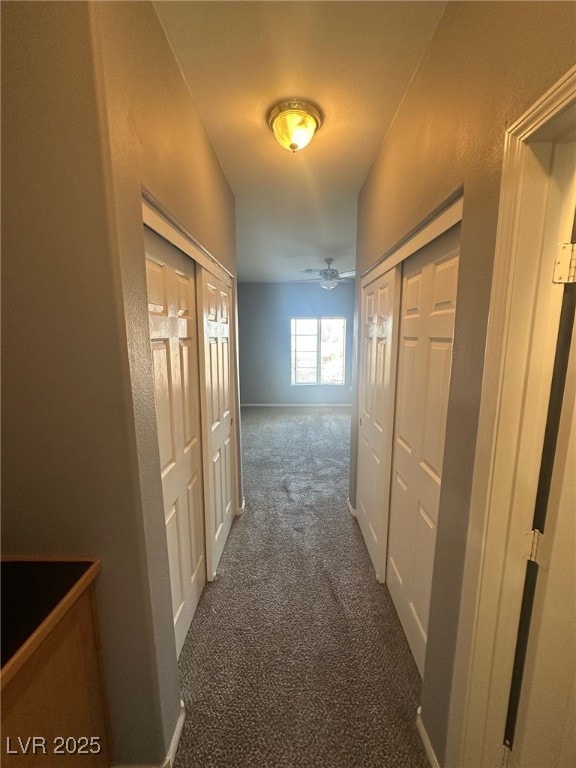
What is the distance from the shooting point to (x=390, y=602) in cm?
181

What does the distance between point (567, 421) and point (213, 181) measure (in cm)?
205

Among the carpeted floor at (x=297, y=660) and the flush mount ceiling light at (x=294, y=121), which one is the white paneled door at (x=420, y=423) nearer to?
the carpeted floor at (x=297, y=660)

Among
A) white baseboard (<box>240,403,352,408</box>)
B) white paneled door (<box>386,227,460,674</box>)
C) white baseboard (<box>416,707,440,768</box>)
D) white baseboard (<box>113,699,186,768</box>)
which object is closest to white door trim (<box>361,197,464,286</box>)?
white paneled door (<box>386,227,460,674</box>)

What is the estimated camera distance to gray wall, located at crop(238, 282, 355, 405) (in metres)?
6.40

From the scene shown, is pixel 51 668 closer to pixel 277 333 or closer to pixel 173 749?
pixel 173 749

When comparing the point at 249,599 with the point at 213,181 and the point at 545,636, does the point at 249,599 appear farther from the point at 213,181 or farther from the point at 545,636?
the point at 213,181

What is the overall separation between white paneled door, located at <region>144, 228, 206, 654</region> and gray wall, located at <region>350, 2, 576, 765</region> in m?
1.09

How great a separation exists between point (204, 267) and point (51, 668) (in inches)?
66.5

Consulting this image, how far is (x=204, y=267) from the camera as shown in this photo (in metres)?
1.72

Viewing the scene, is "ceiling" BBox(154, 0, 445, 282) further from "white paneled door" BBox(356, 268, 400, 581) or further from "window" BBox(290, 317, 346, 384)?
"window" BBox(290, 317, 346, 384)

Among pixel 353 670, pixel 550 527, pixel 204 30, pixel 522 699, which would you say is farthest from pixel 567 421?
pixel 204 30

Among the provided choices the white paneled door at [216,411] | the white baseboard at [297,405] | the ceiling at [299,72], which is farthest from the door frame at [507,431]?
the white baseboard at [297,405]

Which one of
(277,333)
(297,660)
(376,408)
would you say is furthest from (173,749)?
(277,333)

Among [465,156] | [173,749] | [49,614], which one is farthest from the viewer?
[173,749]
